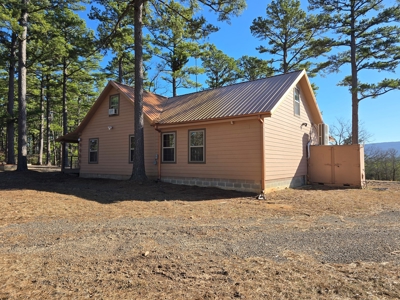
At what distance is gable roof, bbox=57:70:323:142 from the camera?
31.2ft

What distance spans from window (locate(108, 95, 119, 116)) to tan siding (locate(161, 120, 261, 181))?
444cm

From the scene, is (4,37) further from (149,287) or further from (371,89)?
(371,89)

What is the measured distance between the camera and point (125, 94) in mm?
12781

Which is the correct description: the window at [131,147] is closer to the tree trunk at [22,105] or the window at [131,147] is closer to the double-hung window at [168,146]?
the double-hung window at [168,146]

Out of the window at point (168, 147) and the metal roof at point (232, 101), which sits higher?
the metal roof at point (232, 101)

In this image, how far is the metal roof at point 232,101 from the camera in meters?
9.47

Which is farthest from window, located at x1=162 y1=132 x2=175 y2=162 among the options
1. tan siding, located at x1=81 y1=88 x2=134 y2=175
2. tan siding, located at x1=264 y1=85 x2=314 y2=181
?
tan siding, located at x1=264 y1=85 x2=314 y2=181

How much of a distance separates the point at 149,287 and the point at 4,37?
2172 cm

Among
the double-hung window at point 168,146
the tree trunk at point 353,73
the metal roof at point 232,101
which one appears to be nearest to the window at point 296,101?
the metal roof at point 232,101

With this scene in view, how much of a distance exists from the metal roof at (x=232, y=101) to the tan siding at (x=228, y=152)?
1.51ft

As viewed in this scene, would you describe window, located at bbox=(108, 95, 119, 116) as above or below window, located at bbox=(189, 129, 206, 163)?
above

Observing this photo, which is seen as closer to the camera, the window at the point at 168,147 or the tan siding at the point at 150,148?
the window at the point at 168,147

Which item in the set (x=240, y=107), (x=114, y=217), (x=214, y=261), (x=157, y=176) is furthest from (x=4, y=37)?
(x=214, y=261)

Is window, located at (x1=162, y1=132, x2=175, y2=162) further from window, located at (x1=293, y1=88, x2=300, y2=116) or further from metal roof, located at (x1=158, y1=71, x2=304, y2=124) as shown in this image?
window, located at (x1=293, y1=88, x2=300, y2=116)
